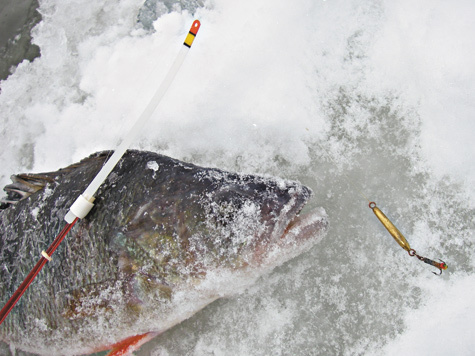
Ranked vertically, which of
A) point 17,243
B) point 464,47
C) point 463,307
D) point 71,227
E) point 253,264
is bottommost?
point 17,243

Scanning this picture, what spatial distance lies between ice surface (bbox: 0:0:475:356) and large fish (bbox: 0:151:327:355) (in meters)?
0.50

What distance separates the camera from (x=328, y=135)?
2.53 m

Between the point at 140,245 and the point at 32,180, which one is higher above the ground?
the point at 140,245

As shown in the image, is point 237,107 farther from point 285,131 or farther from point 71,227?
point 71,227

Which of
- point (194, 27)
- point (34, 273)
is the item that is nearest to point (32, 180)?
point (34, 273)

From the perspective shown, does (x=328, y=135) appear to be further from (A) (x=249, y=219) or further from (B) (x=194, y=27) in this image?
(B) (x=194, y=27)

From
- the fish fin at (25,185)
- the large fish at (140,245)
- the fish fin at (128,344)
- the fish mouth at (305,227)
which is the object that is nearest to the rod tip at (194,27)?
the large fish at (140,245)

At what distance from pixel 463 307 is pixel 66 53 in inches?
140

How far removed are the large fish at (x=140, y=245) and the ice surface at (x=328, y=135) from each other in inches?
19.7

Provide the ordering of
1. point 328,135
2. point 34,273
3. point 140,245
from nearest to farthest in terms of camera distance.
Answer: point 34,273 < point 140,245 < point 328,135

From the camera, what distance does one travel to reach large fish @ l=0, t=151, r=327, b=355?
1834 millimetres

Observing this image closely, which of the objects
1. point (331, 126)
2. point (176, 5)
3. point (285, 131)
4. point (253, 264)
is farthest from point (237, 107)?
point (253, 264)

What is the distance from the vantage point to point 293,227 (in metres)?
1.94

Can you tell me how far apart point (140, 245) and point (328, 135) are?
1.51 metres
